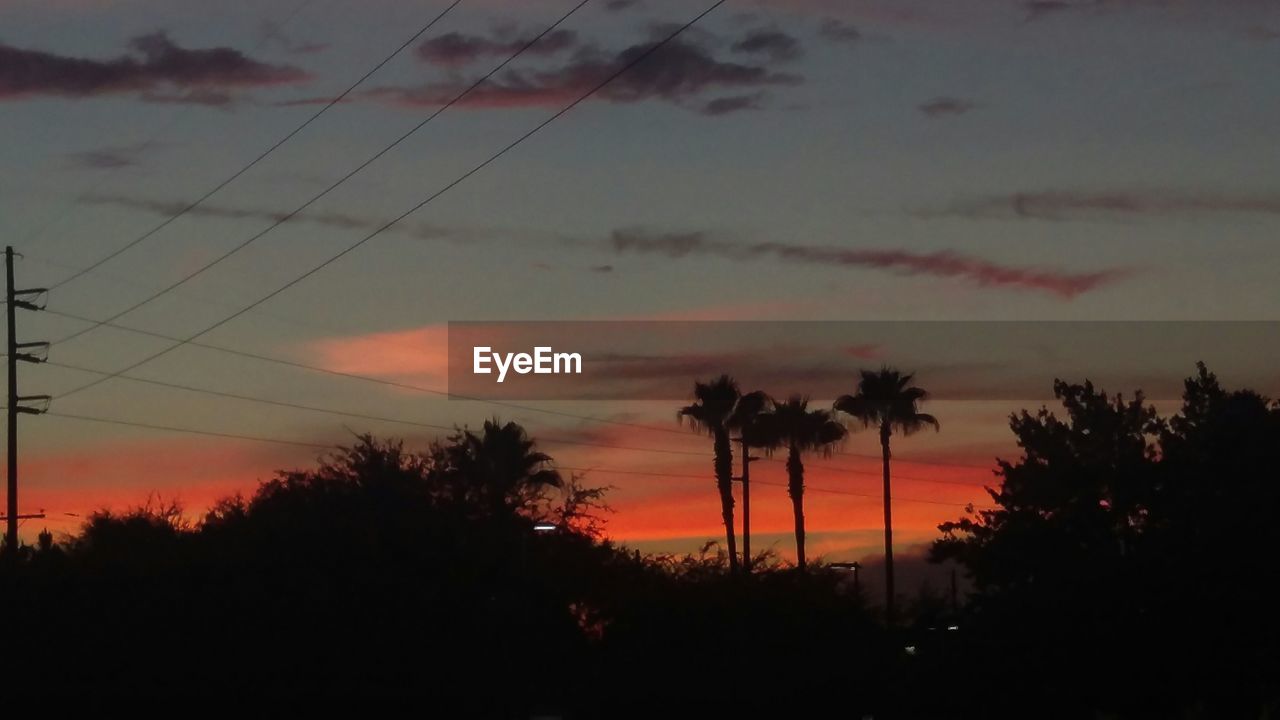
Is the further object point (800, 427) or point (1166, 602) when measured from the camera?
point (800, 427)

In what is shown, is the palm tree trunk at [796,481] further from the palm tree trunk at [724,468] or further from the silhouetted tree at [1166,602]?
the silhouetted tree at [1166,602]

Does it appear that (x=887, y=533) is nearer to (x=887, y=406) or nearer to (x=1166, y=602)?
(x=887, y=406)

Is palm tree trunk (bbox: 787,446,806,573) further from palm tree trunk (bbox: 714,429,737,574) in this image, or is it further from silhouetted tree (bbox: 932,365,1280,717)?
silhouetted tree (bbox: 932,365,1280,717)

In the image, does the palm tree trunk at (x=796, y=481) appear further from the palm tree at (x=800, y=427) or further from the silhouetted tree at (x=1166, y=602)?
the silhouetted tree at (x=1166, y=602)

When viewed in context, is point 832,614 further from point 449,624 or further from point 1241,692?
point 1241,692

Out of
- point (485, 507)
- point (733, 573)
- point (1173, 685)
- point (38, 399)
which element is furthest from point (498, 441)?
point (1173, 685)

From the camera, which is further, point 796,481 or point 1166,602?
point 796,481

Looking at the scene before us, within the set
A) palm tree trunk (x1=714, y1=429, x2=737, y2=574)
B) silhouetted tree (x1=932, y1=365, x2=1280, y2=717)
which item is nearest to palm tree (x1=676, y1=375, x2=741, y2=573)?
palm tree trunk (x1=714, y1=429, x2=737, y2=574)

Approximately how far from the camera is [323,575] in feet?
163

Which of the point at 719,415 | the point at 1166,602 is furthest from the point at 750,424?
the point at 1166,602

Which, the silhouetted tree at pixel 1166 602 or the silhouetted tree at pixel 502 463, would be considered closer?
the silhouetted tree at pixel 1166 602

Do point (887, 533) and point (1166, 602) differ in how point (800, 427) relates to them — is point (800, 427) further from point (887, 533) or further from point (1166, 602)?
point (1166, 602)

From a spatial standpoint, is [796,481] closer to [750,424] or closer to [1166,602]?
[750,424]

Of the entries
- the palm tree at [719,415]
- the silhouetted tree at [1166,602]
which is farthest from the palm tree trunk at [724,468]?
the silhouetted tree at [1166,602]
